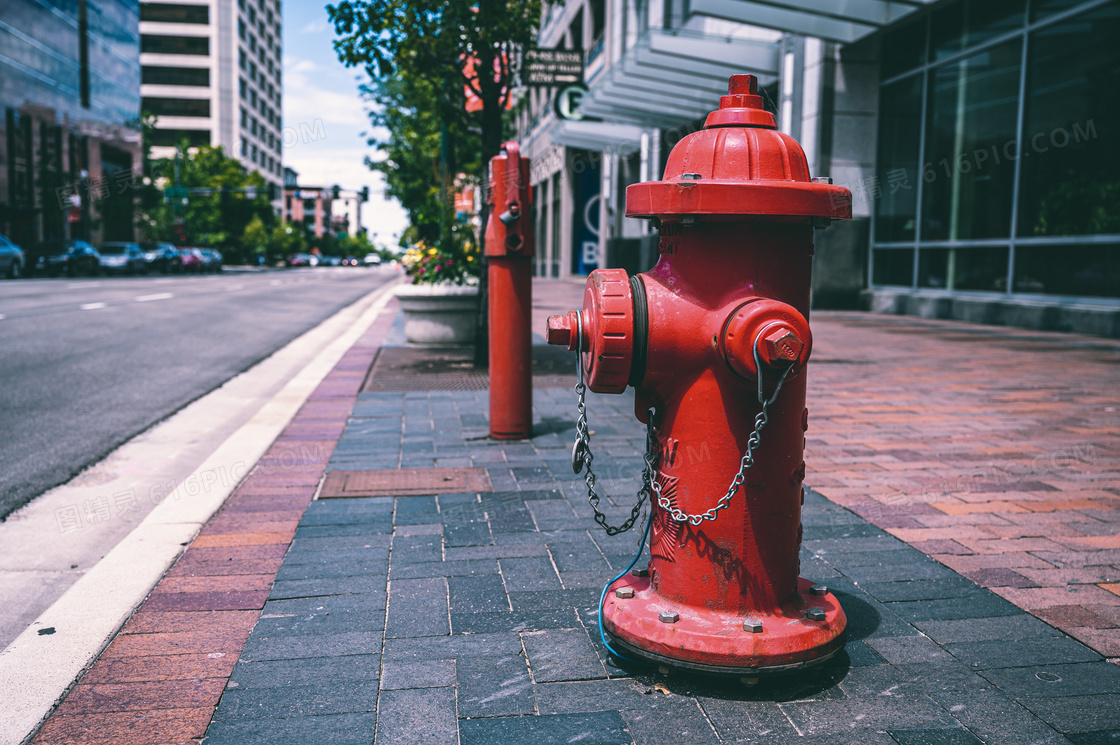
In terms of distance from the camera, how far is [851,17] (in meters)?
13.4

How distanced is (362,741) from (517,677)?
0.46 m

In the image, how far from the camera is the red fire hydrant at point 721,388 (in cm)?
225

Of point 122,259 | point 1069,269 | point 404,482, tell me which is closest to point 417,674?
point 404,482

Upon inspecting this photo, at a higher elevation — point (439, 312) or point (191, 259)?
point (191, 259)

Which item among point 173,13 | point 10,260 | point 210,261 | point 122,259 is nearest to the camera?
point 10,260

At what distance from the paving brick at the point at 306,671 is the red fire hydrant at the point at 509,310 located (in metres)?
2.89

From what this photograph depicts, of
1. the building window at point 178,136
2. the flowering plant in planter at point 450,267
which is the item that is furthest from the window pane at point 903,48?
the building window at point 178,136

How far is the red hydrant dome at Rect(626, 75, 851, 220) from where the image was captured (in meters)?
2.20

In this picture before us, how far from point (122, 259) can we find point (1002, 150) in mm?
37179

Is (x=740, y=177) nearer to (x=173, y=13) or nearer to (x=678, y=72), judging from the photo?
(x=678, y=72)

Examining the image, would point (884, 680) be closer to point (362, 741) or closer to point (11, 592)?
point (362, 741)

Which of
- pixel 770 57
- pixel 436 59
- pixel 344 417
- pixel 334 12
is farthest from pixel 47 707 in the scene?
pixel 770 57

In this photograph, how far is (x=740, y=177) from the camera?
2.26m

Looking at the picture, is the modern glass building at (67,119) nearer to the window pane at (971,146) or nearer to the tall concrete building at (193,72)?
the tall concrete building at (193,72)
